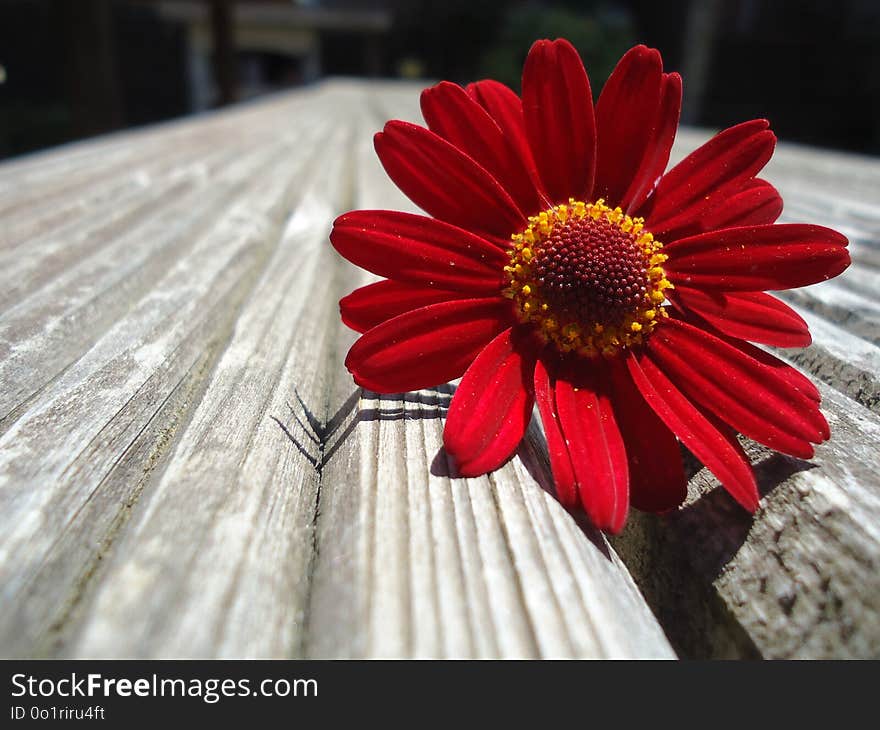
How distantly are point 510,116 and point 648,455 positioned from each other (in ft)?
1.33

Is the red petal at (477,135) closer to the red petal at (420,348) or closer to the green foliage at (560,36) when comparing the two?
the red petal at (420,348)

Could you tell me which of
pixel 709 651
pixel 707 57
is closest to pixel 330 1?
pixel 707 57

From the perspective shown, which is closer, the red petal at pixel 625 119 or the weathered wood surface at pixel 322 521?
the weathered wood surface at pixel 322 521

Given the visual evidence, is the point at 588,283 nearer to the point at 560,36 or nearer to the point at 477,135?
the point at 477,135

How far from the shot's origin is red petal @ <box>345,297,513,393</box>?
26.3 inches

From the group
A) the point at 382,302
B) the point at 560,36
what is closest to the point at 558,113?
the point at 382,302

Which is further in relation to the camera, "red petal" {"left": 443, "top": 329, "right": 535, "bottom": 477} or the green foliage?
the green foliage

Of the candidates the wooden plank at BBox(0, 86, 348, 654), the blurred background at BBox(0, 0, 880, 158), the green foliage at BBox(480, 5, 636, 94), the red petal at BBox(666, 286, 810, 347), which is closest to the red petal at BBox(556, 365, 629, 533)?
the red petal at BBox(666, 286, 810, 347)

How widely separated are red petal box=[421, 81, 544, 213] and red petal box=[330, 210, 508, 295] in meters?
0.08

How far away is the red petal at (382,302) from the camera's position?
71cm

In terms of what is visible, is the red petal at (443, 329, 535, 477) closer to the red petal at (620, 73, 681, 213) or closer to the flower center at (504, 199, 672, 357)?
the flower center at (504, 199, 672, 357)

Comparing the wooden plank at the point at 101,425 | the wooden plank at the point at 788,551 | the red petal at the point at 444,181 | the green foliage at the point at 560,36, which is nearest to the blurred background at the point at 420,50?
the green foliage at the point at 560,36

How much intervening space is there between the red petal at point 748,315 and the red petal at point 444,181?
21 cm
